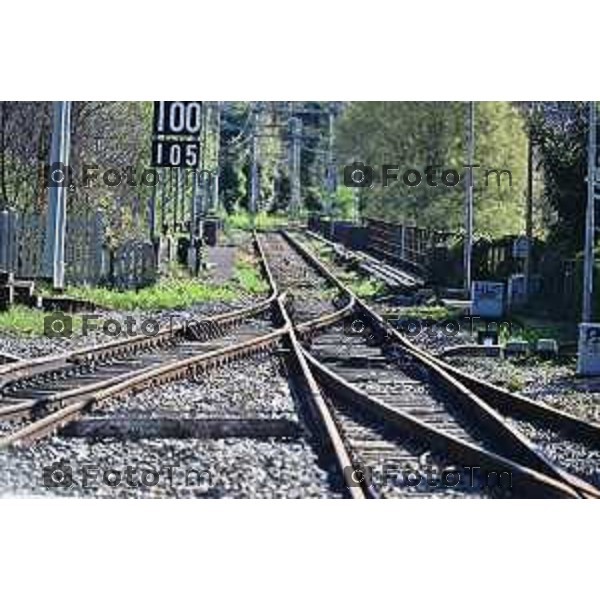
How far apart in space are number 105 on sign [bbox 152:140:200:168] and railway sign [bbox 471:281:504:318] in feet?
5.19

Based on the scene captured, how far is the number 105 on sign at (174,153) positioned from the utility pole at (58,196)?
16.3 inches

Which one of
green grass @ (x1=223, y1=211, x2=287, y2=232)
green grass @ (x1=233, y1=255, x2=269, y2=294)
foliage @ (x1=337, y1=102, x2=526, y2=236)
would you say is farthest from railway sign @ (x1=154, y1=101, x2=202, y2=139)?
green grass @ (x1=233, y1=255, x2=269, y2=294)

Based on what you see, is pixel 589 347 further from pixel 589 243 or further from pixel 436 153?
pixel 436 153

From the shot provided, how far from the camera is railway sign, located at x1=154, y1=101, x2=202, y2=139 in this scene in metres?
6.57

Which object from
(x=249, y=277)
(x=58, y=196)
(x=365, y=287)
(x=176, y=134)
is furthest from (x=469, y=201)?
(x=249, y=277)

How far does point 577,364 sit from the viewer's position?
746 cm

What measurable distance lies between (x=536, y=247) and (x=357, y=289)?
185 centimetres

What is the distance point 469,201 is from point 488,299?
2.44 feet

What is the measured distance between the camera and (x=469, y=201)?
7027 millimetres

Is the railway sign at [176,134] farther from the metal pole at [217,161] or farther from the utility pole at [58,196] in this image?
the utility pole at [58,196]

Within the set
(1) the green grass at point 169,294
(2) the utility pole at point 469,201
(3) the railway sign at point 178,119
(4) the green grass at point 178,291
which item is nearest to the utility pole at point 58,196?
(4) the green grass at point 178,291
